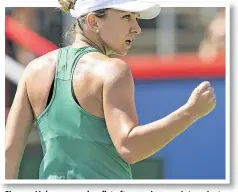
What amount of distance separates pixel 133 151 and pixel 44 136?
321 mm

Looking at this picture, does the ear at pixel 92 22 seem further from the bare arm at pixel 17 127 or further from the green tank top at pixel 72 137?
the bare arm at pixel 17 127

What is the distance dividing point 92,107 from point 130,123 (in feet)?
0.41

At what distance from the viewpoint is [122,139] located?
1.99 m

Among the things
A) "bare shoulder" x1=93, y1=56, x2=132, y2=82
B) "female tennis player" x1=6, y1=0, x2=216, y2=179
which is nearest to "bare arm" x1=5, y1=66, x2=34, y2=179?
"female tennis player" x1=6, y1=0, x2=216, y2=179

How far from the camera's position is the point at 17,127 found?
7.26 ft

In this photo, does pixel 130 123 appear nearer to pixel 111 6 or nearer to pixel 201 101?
pixel 201 101

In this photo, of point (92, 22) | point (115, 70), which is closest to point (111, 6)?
point (92, 22)

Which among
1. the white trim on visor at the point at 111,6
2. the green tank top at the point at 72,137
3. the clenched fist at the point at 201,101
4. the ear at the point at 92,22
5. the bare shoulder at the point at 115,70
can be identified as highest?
the white trim on visor at the point at 111,6

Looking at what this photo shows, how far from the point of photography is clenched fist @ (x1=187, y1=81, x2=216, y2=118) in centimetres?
200

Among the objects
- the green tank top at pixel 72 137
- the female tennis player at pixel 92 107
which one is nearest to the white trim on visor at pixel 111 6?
the female tennis player at pixel 92 107

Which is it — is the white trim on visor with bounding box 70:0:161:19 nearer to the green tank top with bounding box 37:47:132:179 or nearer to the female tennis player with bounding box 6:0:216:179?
the female tennis player with bounding box 6:0:216:179

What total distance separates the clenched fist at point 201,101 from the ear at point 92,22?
0.38 meters

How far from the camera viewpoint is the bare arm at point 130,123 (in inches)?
77.4
